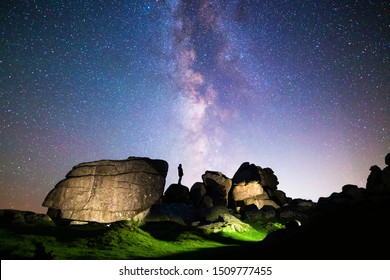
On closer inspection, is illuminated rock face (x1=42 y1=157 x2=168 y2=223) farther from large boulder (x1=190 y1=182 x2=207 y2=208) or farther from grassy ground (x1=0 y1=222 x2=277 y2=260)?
grassy ground (x1=0 y1=222 x2=277 y2=260)

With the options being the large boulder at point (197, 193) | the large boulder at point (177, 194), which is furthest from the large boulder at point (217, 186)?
the large boulder at point (177, 194)

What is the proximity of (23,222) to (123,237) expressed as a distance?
11.8 metres

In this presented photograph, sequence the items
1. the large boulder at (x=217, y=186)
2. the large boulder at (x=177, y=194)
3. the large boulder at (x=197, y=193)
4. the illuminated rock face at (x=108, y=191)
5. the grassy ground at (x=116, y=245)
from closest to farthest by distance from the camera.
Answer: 1. the grassy ground at (x=116, y=245)
2. the illuminated rock face at (x=108, y=191)
3. the large boulder at (x=177, y=194)
4. the large boulder at (x=197, y=193)
5. the large boulder at (x=217, y=186)

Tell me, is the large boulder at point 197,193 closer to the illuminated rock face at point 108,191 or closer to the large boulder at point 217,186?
the large boulder at point 217,186

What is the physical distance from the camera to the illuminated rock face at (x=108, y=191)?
2519 centimetres

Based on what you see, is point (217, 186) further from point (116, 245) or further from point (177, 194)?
point (116, 245)

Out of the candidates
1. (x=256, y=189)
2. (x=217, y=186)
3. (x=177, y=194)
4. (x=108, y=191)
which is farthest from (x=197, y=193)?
(x=108, y=191)

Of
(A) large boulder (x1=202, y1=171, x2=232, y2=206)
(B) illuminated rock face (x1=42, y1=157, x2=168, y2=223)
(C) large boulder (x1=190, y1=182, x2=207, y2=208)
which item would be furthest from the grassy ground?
(A) large boulder (x1=202, y1=171, x2=232, y2=206)

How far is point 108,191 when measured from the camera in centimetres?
2617

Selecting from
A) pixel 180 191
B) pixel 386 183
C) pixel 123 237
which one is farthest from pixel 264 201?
pixel 123 237

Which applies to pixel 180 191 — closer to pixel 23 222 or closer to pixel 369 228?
pixel 23 222

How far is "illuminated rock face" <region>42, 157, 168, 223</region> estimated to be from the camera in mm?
25188
